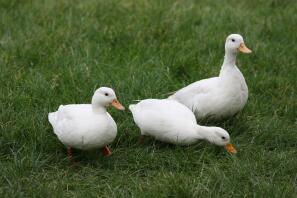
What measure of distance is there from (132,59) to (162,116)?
5.22 feet

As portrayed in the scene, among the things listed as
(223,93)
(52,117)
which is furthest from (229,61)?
(52,117)

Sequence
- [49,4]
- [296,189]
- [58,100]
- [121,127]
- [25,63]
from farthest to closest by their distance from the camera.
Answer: [49,4] → [25,63] → [58,100] → [121,127] → [296,189]

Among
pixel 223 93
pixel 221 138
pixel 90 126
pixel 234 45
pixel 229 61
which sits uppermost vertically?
pixel 234 45

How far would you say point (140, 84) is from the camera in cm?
597

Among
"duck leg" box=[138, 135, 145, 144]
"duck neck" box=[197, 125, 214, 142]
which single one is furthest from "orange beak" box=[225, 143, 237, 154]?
"duck leg" box=[138, 135, 145, 144]

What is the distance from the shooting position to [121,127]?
532 centimetres

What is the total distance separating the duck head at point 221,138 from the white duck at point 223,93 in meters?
0.45

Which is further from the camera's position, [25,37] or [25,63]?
[25,37]

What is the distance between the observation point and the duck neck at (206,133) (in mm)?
4945

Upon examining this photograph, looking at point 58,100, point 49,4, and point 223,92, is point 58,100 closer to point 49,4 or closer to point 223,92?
point 223,92

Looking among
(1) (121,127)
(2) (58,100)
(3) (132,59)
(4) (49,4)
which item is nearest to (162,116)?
(1) (121,127)

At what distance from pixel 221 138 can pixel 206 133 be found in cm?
12

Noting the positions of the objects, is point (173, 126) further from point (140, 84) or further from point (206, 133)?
point (140, 84)

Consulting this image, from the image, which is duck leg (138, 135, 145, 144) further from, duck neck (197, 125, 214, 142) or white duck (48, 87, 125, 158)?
duck neck (197, 125, 214, 142)
